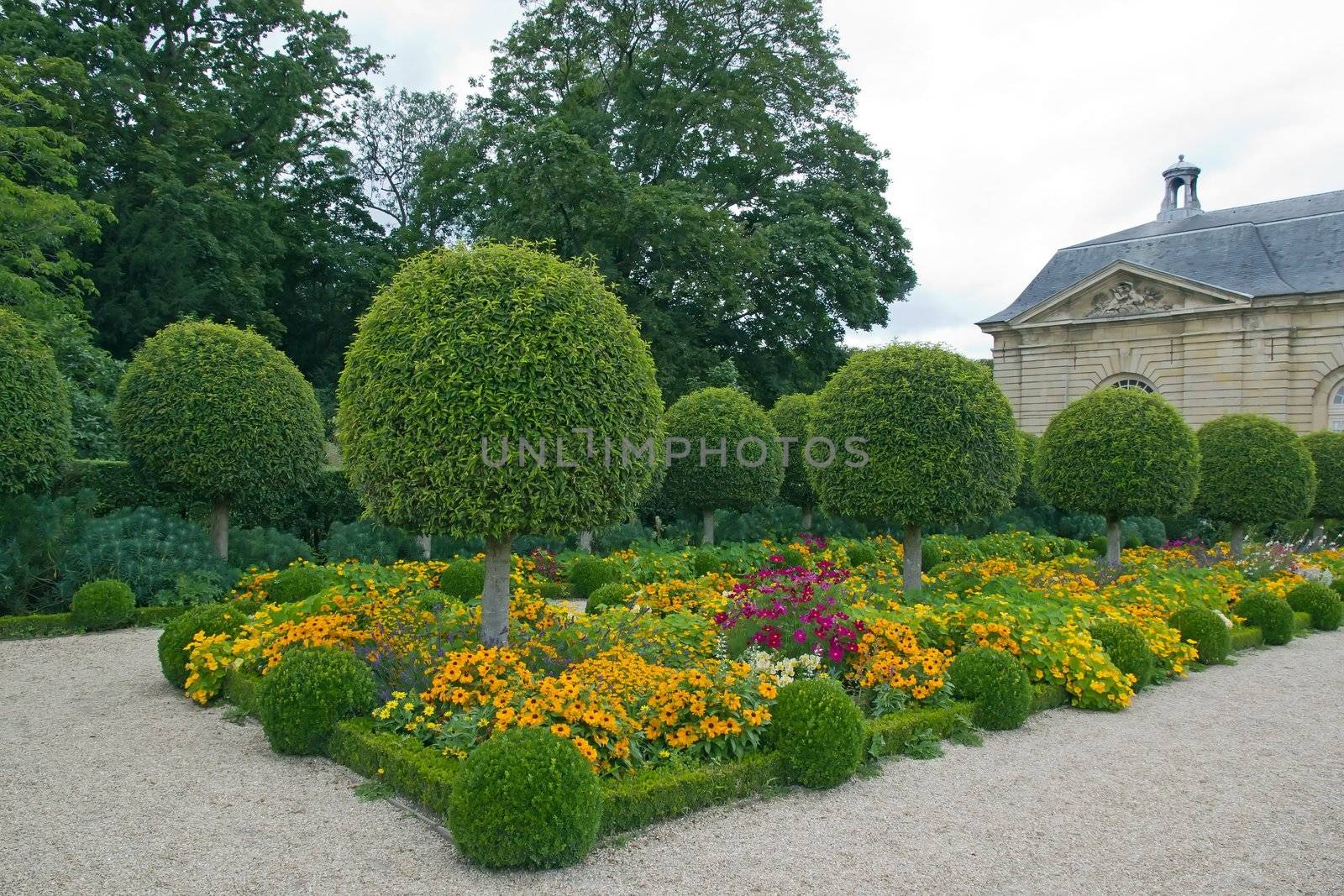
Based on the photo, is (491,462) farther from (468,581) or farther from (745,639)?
(468,581)

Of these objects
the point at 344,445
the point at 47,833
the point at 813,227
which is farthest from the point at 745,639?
the point at 813,227

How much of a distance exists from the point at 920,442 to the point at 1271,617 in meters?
4.57

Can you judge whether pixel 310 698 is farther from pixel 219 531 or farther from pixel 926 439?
pixel 219 531

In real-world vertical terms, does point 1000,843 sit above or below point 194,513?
below

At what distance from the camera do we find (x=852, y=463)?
10.5 metres

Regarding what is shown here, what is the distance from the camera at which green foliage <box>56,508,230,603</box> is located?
10.3 metres

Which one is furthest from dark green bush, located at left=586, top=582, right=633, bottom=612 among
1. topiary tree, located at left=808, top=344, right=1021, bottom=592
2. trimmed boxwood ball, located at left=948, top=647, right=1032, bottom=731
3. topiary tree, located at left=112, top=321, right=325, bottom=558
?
topiary tree, located at left=112, top=321, right=325, bottom=558

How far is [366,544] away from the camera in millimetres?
12812

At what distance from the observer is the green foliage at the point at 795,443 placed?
17.3m

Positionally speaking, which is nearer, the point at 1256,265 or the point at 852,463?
the point at 852,463

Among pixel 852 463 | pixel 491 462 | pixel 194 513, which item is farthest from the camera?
pixel 194 513

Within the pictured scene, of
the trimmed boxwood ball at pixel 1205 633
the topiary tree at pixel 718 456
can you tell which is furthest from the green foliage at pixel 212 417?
the trimmed boxwood ball at pixel 1205 633

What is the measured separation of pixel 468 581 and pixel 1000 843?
7.30 meters

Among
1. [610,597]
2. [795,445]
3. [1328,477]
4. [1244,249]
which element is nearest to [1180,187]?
[1244,249]
